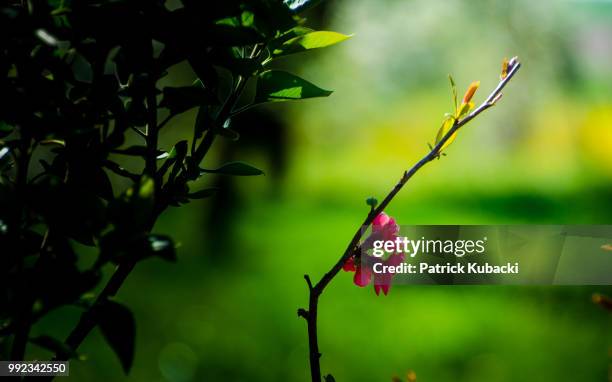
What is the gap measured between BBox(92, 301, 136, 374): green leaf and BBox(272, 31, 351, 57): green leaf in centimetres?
30

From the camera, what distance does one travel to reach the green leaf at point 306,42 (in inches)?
25.7

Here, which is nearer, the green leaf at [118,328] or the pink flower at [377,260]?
the green leaf at [118,328]

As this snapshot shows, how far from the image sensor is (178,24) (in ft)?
1.77

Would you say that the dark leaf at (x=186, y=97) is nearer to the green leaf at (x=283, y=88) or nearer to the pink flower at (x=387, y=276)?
the green leaf at (x=283, y=88)

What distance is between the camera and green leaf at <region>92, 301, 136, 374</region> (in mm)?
457

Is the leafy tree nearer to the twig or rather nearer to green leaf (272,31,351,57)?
green leaf (272,31,351,57)

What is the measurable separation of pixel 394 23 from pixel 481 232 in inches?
185

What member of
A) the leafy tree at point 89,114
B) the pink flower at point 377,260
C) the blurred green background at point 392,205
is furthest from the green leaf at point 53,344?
the blurred green background at point 392,205

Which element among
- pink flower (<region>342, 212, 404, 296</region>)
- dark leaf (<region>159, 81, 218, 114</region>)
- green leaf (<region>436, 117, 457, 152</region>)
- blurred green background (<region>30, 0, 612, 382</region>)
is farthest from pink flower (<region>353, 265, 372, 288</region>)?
blurred green background (<region>30, 0, 612, 382</region>)

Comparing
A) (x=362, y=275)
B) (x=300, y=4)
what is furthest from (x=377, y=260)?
(x=300, y=4)

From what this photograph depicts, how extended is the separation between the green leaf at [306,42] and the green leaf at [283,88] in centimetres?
2

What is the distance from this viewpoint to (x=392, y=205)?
4324 mm

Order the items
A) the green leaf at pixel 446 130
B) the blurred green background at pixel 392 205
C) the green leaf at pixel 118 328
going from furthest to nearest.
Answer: the blurred green background at pixel 392 205, the green leaf at pixel 446 130, the green leaf at pixel 118 328

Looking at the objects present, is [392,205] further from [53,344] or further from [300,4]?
[53,344]
